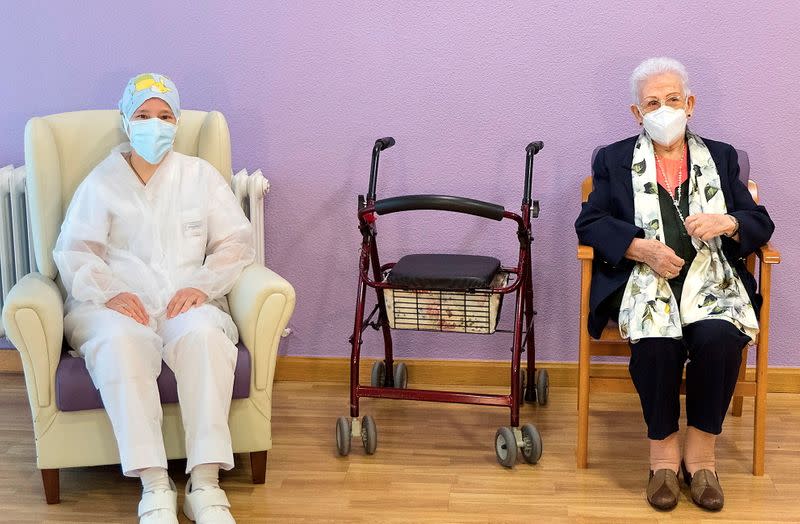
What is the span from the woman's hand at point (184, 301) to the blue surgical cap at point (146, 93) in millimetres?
515

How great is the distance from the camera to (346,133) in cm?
359

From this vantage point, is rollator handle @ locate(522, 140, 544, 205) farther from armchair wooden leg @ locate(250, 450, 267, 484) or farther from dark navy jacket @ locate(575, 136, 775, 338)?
armchair wooden leg @ locate(250, 450, 267, 484)

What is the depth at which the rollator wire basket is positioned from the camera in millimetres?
3049

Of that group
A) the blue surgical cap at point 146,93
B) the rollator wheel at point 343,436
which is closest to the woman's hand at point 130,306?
the blue surgical cap at point 146,93

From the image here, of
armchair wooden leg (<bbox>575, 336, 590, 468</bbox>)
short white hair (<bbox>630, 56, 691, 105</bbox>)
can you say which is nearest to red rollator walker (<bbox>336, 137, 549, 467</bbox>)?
armchair wooden leg (<bbox>575, 336, 590, 468</bbox>)

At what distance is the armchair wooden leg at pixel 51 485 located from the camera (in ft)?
9.22

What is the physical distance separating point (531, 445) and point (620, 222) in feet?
2.19

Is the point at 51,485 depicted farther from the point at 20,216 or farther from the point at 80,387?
the point at 20,216

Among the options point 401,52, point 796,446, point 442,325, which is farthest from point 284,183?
point 796,446

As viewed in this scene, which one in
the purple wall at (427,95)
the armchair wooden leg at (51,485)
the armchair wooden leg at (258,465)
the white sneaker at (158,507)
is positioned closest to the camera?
the white sneaker at (158,507)

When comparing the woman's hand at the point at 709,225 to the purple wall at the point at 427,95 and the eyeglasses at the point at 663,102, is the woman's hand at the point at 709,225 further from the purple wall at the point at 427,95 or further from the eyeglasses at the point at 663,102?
the purple wall at the point at 427,95

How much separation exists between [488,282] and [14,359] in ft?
6.09

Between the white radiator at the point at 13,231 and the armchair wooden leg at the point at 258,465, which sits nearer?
the armchair wooden leg at the point at 258,465

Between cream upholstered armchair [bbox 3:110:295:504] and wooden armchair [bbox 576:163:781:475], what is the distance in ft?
2.64
